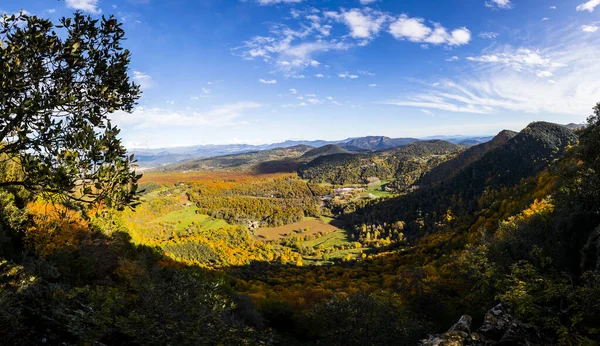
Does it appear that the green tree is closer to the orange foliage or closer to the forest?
the forest

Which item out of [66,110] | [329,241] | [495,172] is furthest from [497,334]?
[329,241]

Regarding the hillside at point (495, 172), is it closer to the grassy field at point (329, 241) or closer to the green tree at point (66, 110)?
the grassy field at point (329, 241)

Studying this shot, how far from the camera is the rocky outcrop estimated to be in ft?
40.1

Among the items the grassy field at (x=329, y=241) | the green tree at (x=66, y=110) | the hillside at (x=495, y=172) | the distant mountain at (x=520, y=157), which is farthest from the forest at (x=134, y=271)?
the distant mountain at (x=520, y=157)

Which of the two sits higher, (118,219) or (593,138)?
(593,138)

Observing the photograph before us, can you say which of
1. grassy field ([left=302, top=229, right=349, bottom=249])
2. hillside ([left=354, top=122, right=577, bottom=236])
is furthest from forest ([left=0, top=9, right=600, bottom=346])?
grassy field ([left=302, top=229, right=349, bottom=249])

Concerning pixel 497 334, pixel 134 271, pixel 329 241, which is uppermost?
pixel 497 334

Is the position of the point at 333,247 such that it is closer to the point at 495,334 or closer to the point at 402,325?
the point at 402,325

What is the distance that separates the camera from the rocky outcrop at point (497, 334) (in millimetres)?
12219

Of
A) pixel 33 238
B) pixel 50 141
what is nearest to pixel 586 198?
pixel 50 141

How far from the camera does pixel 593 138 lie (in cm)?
1909

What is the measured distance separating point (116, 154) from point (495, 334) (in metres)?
18.3

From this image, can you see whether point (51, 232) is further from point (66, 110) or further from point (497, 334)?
point (497, 334)

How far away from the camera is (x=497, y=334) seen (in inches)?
539
